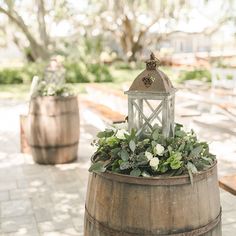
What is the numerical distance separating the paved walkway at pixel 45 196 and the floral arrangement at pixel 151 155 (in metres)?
1.92

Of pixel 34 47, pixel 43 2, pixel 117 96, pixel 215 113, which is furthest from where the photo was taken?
pixel 34 47

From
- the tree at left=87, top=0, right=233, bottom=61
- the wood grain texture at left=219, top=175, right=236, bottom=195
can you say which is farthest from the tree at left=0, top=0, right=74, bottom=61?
the wood grain texture at left=219, top=175, right=236, bottom=195

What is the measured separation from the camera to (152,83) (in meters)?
2.74

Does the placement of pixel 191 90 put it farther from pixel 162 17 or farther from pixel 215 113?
pixel 162 17

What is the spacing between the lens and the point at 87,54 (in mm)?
30406

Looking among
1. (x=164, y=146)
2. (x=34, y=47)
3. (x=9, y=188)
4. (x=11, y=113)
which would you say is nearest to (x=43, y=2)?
(x=34, y=47)

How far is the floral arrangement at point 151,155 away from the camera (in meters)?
2.54

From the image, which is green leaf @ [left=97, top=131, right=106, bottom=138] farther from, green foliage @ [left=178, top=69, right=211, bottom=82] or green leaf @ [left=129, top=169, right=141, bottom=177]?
green foliage @ [left=178, top=69, right=211, bottom=82]

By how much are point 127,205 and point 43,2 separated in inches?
748

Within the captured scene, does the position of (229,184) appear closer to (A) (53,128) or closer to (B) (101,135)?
→ (B) (101,135)

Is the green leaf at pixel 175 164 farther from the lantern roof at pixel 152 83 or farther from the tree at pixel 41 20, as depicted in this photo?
the tree at pixel 41 20

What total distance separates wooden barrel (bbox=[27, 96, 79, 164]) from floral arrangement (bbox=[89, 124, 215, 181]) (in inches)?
147

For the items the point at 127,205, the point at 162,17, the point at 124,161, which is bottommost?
the point at 127,205

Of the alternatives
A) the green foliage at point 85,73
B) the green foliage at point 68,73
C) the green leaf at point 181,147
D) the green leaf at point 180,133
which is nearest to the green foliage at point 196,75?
the green foliage at point 85,73
